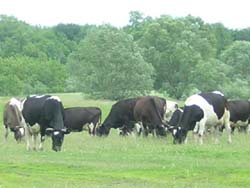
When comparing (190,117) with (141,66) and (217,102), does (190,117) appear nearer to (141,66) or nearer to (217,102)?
(217,102)

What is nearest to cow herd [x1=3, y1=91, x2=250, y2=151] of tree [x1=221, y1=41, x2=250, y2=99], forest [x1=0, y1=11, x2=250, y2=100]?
forest [x1=0, y1=11, x2=250, y2=100]

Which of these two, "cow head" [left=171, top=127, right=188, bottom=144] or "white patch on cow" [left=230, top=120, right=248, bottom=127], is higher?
"cow head" [left=171, top=127, right=188, bottom=144]

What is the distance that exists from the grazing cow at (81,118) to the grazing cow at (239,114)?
24.8ft

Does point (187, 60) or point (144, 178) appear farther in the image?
point (187, 60)

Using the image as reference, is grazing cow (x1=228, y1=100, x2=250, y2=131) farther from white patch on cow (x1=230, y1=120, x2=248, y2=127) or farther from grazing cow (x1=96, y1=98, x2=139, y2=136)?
grazing cow (x1=96, y1=98, x2=139, y2=136)

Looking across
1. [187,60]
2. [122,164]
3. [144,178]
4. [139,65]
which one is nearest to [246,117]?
[122,164]

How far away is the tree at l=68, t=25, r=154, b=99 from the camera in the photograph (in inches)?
3487

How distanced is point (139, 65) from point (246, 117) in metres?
51.7

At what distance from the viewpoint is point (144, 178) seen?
1862 cm

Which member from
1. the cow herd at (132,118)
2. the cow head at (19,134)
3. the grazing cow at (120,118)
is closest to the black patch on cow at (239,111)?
the cow herd at (132,118)

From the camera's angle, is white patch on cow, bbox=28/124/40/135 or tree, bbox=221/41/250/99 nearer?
white patch on cow, bbox=28/124/40/135

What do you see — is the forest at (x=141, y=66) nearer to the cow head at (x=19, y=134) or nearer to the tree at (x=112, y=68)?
the tree at (x=112, y=68)

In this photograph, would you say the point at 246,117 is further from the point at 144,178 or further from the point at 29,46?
the point at 29,46

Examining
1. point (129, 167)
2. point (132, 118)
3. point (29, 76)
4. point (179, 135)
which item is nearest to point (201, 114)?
point (179, 135)
